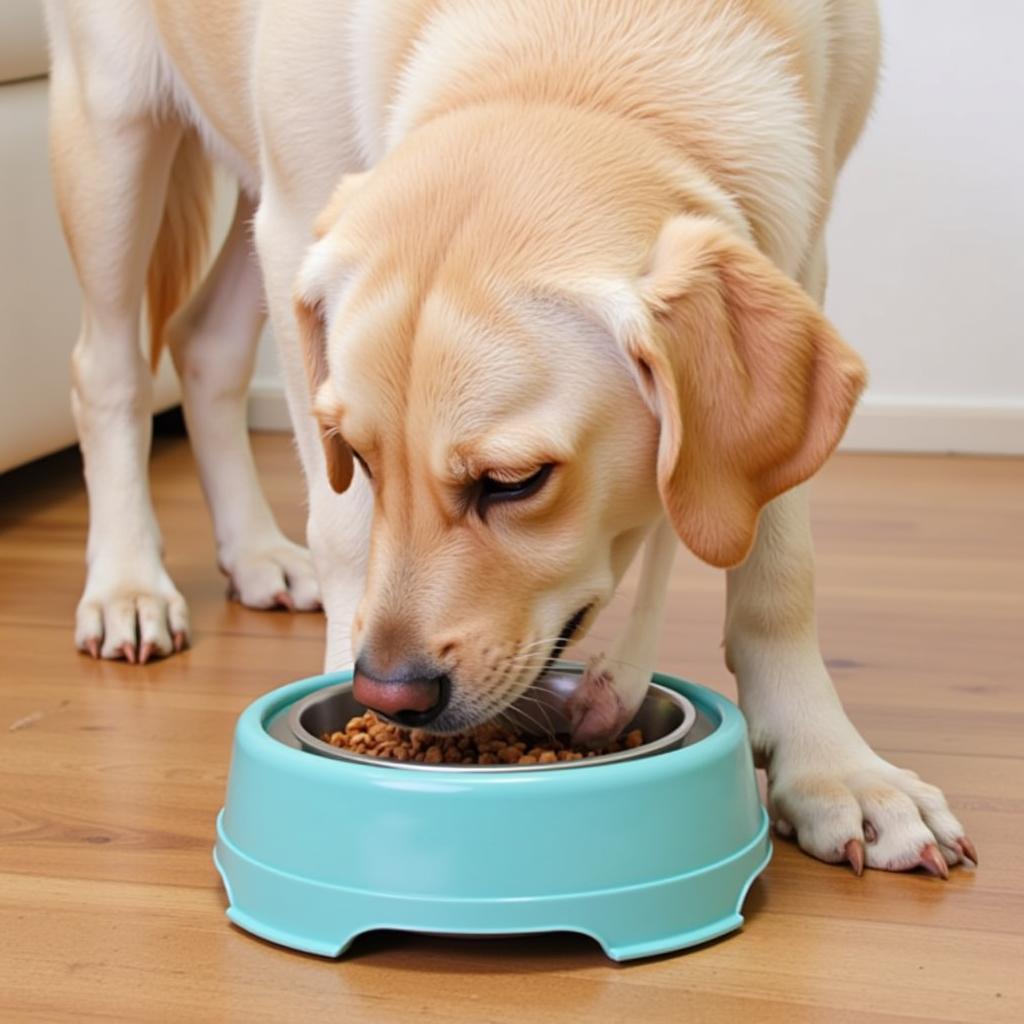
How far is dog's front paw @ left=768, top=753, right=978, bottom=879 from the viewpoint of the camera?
5.91ft

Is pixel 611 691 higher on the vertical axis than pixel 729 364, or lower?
lower

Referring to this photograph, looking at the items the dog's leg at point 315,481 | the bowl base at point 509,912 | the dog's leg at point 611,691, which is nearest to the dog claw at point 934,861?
the bowl base at point 509,912

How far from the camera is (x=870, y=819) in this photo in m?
1.84

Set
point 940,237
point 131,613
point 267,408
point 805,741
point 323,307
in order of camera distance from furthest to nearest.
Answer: point 267,408 → point 940,237 → point 131,613 → point 805,741 → point 323,307

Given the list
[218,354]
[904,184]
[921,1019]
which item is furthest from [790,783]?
[904,184]

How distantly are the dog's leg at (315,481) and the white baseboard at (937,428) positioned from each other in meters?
2.34

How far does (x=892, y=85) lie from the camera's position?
4.10m

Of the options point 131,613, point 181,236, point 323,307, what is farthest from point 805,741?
point 181,236

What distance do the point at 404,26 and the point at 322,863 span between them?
33.9 inches

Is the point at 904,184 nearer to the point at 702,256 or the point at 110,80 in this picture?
the point at 110,80

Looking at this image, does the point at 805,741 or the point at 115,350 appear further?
the point at 115,350

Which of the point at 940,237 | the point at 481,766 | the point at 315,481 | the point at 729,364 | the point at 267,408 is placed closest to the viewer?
the point at 729,364

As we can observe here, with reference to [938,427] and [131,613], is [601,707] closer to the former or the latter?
[131,613]

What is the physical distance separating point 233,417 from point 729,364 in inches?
62.4
